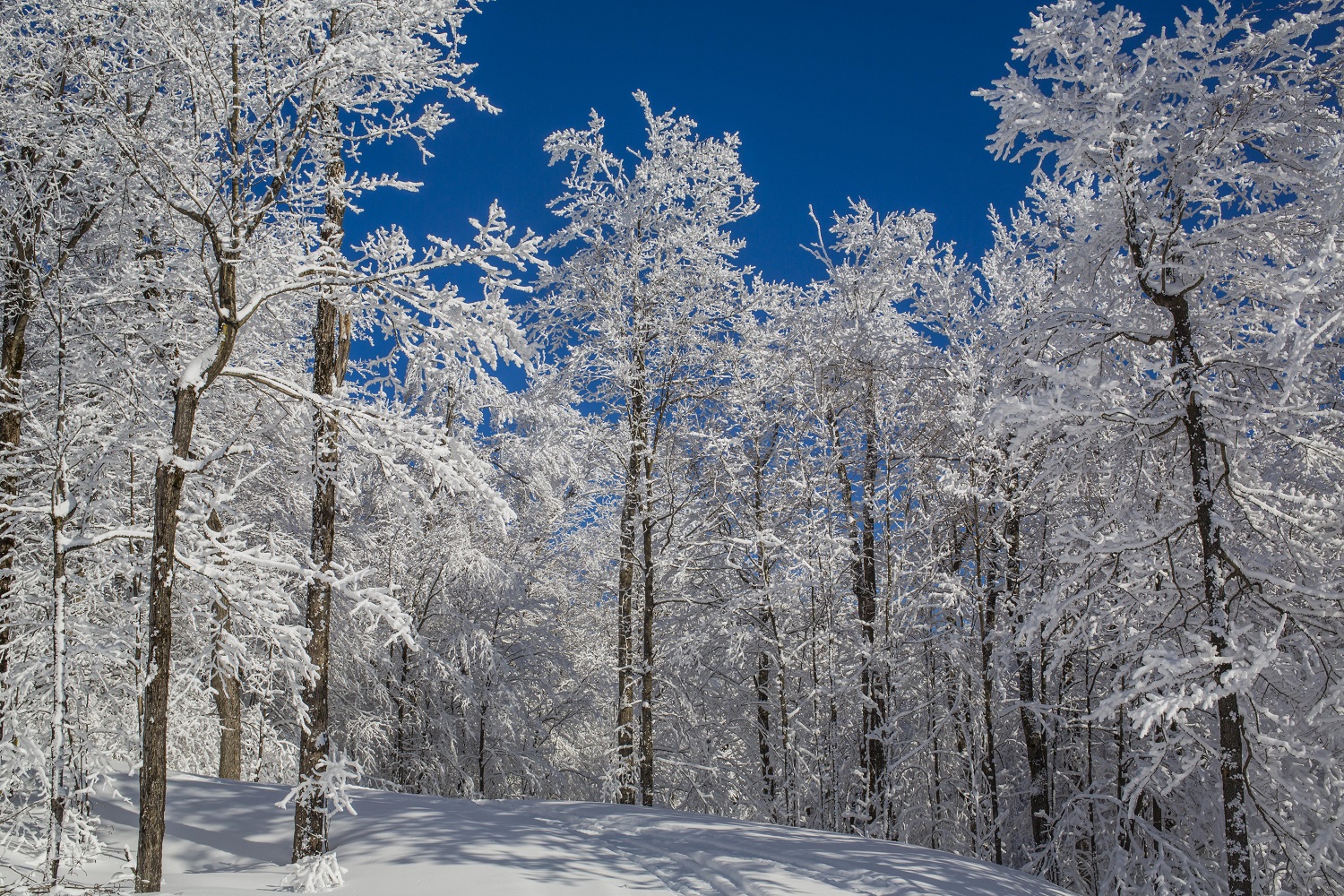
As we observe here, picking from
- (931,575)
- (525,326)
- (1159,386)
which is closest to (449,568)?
(525,326)

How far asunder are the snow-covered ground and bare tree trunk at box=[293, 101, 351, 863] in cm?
47

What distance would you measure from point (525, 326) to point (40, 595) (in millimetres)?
6280

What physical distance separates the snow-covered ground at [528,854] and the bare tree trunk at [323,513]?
47cm

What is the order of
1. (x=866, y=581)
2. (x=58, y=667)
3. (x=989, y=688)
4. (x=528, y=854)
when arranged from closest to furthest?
(x=58, y=667) < (x=528, y=854) < (x=989, y=688) < (x=866, y=581)

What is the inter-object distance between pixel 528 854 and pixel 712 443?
5.94 meters

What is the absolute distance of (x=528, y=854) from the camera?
20.7ft

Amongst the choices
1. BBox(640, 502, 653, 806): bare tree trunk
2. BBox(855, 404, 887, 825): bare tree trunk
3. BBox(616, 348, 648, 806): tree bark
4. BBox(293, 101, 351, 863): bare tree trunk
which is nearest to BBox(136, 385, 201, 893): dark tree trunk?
BBox(293, 101, 351, 863): bare tree trunk

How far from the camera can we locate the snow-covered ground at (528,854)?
562 centimetres

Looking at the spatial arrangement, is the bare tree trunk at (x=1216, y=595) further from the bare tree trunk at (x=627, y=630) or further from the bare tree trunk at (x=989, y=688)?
the bare tree trunk at (x=627, y=630)

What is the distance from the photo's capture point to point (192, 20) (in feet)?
19.1

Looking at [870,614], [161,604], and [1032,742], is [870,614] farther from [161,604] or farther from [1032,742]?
[161,604]

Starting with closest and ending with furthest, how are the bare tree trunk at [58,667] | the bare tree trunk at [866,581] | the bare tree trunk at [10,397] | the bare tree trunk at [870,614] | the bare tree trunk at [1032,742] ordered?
the bare tree trunk at [58,667] → the bare tree trunk at [10,397] → the bare tree trunk at [1032,742] → the bare tree trunk at [870,614] → the bare tree trunk at [866,581]

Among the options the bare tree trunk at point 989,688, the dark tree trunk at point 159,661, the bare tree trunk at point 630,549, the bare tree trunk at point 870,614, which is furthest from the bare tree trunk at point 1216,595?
the dark tree trunk at point 159,661

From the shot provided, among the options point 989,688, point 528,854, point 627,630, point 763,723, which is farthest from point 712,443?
point 763,723
